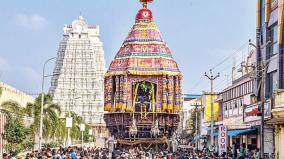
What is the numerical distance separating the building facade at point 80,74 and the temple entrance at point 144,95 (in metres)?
50.5

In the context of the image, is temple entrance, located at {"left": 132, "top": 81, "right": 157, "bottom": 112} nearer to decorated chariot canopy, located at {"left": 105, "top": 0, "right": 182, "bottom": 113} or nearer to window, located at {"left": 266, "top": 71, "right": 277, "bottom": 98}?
decorated chariot canopy, located at {"left": 105, "top": 0, "right": 182, "bottom": 113}

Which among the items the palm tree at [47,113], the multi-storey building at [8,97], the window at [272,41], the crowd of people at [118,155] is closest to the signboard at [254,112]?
the crowd of people at [118,155]

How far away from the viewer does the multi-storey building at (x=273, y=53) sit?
36031 millimetres

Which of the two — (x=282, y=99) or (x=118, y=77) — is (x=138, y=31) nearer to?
(x=118, y=77)

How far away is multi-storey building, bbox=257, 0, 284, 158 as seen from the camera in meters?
36.0

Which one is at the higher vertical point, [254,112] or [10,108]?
[10,108]

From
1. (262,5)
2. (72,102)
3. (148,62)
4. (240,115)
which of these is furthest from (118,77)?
(72,102)

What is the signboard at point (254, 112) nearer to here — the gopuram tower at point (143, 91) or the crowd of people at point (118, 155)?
the crowd of people at point (118, 155)

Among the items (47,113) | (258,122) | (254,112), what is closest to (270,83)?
(254,112)

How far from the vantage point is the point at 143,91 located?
278ft

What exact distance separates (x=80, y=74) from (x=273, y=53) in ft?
330

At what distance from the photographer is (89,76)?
460 ft

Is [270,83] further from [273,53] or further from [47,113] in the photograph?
[47,113]

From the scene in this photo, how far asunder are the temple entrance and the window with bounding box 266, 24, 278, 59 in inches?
1652
